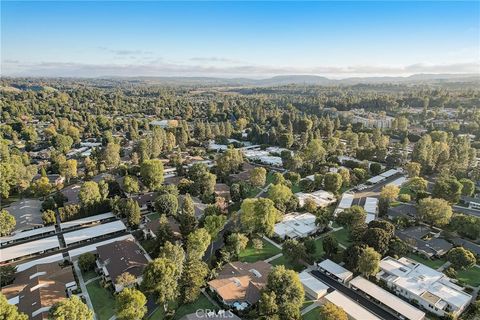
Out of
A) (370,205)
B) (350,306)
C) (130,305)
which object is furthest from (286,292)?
(370,205)

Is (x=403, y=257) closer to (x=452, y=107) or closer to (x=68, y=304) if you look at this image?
(x=68, y=304)

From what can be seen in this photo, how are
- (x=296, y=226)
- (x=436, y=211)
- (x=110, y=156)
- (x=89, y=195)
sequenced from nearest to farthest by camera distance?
(x=436, y=211), (x=296, y=226), (x=89, y=195), (x=110, y=156)

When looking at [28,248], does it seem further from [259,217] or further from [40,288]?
[259,217]

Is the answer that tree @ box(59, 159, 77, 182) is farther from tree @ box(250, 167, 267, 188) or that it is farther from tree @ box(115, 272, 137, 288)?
tree @ box(115, 272, 137, 288)

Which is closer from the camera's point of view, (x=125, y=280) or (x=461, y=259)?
(x=125, y=280)

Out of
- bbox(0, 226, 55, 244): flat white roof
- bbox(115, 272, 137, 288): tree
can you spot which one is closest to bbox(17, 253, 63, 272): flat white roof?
bbox(0, 226, 55, 244): flat white roof

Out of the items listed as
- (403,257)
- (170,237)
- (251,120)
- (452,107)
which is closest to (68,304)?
(170,237)
